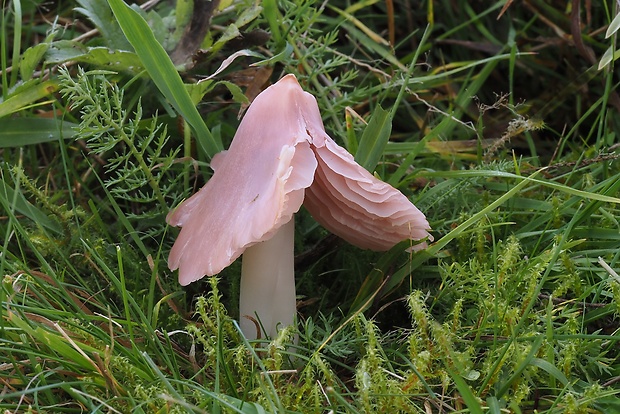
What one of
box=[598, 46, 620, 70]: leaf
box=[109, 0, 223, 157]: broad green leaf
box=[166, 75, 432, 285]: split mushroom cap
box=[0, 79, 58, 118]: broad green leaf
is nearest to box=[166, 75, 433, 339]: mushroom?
box=[166, 75, 432, 285]: split mushroom cap

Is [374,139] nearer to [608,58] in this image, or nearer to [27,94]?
[608,58]

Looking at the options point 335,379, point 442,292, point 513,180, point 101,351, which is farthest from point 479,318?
point 101,351

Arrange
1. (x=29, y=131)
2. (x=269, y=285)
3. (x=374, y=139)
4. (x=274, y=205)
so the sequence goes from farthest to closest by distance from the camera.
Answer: (x=29, y=131), (x=374, y=139), (x=269, y=285), (x=274, y=205)

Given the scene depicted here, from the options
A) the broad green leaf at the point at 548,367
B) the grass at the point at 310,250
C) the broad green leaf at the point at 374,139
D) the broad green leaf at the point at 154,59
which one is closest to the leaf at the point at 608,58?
the grass at the point at 310,250

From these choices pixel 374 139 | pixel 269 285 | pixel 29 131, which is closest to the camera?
pixel 269 285

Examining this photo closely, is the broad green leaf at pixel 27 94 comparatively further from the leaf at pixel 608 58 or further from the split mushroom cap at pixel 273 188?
the leaf at pixel 608 58

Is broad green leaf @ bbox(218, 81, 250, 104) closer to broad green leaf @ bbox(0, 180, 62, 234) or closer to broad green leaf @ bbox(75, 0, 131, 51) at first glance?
broad green leaf @ bbox(75, 0, 131, 51)

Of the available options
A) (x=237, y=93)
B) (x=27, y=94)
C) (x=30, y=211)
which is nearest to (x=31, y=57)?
(x=27, y=94)
